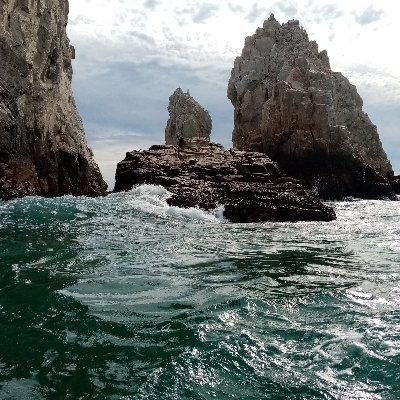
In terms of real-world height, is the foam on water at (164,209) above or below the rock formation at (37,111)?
below

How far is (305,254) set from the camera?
35.8 feet

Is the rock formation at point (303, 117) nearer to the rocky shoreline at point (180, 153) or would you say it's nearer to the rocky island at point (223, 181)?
the rocky shoreline at point (180, 153)

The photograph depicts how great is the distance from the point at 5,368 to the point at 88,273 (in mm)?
3814

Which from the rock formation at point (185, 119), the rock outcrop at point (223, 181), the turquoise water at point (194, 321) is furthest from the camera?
the rock formation at point (185, 119)

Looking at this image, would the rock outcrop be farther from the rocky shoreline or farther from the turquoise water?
the turquoise water

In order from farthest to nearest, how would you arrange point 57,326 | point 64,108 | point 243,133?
point 243,133
point 64,108
point 57,326

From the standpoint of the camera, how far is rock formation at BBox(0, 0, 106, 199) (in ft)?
76.3

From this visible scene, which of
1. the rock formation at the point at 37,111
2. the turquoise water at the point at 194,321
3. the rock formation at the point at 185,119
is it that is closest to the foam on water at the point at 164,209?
the rock formation at the point at 37,111

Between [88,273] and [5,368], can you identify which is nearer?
[5,368]

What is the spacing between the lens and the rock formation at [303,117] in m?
45.6

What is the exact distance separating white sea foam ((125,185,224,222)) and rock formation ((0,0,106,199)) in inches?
244

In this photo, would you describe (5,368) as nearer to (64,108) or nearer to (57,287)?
(57,287)

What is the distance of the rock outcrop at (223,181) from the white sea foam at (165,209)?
1.39 ft

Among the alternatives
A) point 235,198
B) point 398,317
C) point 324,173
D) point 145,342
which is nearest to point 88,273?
point 145,342
